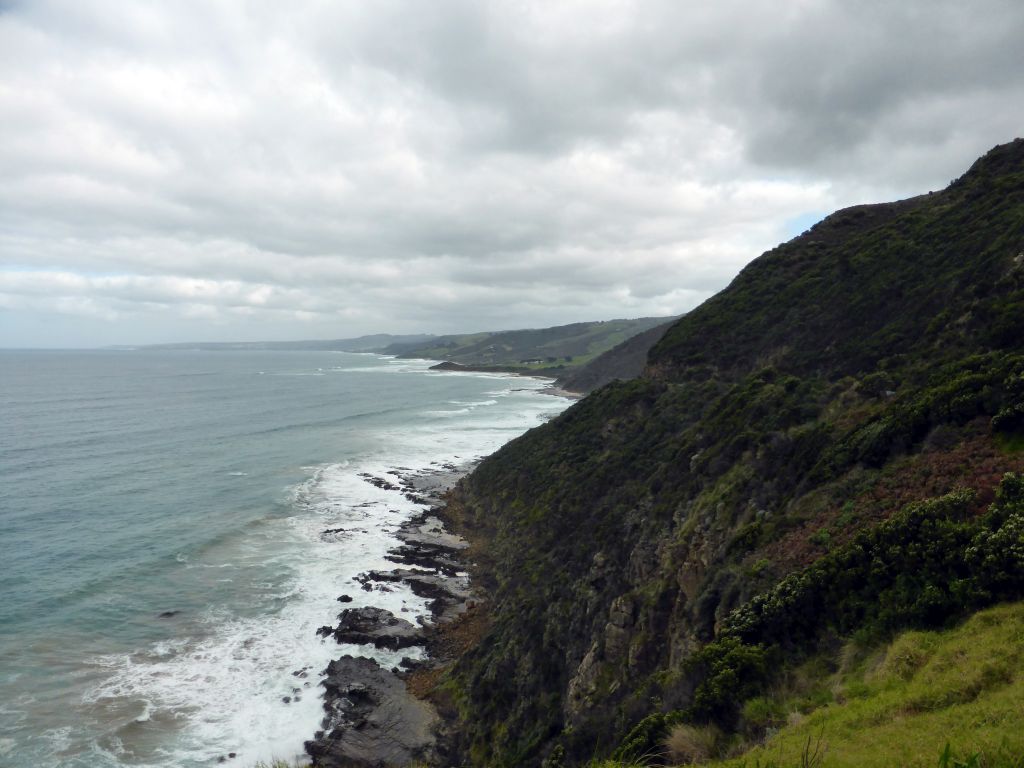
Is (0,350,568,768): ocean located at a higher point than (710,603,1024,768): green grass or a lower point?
lower

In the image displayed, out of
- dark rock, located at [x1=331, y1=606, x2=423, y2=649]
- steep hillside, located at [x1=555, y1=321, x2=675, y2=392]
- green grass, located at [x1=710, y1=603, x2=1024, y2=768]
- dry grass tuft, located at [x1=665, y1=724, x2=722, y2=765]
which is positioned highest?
steep hillside, located at [x1=555, y1=321, x2=675, y2=392]

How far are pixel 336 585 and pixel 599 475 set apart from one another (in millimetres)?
17332

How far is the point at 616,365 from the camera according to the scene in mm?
129375

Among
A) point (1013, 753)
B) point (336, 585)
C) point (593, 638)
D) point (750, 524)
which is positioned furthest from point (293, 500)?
point (1013, 753)

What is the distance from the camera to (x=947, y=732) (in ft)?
23.1

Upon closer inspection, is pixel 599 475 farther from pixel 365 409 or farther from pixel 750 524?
pixel 365 409

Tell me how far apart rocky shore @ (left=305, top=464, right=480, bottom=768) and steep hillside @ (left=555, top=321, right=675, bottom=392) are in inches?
3152

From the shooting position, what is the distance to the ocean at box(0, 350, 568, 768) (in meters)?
22.5

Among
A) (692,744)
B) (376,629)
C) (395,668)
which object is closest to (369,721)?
(395,668)

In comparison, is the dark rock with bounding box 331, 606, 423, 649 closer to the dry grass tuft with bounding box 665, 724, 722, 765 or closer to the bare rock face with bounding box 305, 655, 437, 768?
the bare rock face with bounding box 305, 655, 437, 768

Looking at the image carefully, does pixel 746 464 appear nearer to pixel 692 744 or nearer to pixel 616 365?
pixel 692 744

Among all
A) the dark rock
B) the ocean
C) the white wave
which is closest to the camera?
the white wave

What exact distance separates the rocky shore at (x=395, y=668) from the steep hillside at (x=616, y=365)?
80053mm

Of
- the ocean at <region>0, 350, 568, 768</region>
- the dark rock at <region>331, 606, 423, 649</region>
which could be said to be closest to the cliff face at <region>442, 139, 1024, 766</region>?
the dark rock at <region>331, 606, 423, 649</region>
